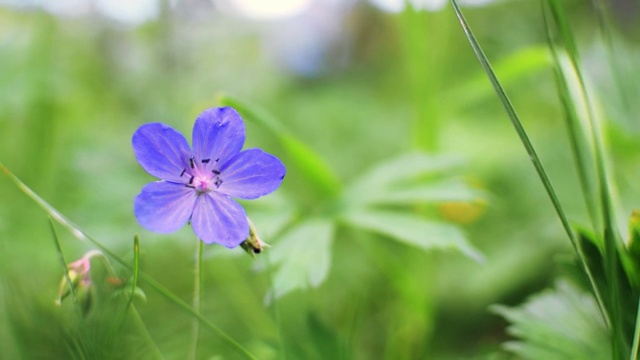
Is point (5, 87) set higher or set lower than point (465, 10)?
lower

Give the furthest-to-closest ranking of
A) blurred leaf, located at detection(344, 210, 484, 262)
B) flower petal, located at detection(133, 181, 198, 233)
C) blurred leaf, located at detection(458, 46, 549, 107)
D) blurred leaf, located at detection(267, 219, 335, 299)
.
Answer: blurred leaf, located at detection(458, 46, 549, 107)
blurred leaf, located at detection(344, 210, 484, 262)
blurred leaf, located at detection(267, 219, 335, 299)
flower petal, located at detection(133, 181, 198, 233)

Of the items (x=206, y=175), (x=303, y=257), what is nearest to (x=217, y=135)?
(x=206, y=175)

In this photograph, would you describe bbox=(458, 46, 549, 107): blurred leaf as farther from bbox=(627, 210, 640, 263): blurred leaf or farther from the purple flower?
the purple flower

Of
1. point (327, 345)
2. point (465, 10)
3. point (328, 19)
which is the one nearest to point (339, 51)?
point (328, 19)

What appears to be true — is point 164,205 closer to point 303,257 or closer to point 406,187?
point 303,257

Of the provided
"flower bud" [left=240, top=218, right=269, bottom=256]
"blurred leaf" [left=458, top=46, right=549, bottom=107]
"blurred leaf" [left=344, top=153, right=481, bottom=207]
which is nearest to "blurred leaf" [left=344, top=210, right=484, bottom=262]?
"blurred leaf" [left=344, top=153, right=481, bottom=207]

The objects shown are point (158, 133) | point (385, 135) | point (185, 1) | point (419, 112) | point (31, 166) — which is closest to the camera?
point (158, 133)

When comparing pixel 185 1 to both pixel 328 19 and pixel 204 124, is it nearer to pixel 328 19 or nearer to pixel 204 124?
pixel 328 19
